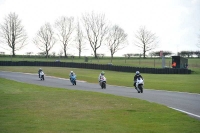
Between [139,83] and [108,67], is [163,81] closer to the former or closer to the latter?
[139,83]

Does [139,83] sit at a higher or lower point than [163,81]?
higher

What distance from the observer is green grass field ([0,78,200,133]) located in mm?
12109

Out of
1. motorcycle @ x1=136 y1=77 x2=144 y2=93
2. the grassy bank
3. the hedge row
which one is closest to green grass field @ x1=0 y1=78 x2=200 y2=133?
motorcycle @ x1=136 y1=77 x2=144 y2=93

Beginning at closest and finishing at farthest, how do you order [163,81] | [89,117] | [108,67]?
1. [89,117]
2. [163,81]
3. [108,67]

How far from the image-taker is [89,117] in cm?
1442

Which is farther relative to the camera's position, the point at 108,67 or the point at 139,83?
the point at 108,67

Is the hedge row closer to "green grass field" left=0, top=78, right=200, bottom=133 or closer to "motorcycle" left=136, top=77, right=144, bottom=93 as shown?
"motorcycle" left=136, top=77, right=144, bottom=93

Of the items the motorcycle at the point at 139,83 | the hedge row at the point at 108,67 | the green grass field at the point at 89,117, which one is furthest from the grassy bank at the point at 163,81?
the green grass field at the point at 89,117

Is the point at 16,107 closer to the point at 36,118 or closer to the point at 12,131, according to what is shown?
the point at 36,118

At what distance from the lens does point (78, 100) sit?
2016 centimetres

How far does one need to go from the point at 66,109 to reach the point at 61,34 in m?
103

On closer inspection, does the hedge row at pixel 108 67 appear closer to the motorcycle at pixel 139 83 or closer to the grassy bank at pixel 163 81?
the grassy bank at pixel 163 81

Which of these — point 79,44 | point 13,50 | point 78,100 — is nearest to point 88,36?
point 79,44

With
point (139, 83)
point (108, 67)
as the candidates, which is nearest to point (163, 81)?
point (139, 83)
